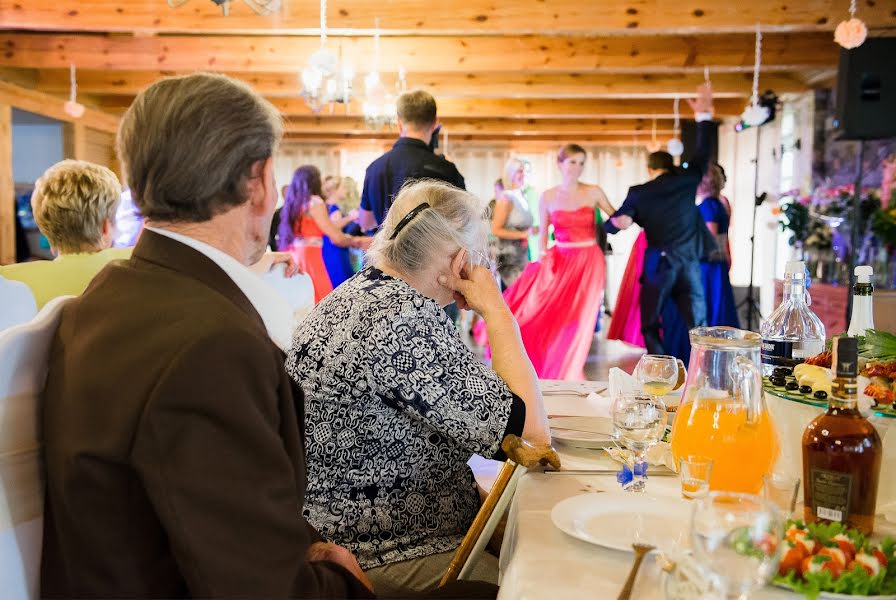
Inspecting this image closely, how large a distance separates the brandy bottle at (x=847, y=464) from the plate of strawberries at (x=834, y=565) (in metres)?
0.07

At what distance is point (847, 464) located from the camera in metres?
0.95

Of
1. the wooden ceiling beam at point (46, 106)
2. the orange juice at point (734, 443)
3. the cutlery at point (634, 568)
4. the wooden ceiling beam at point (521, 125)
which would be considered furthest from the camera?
the wooden ceiling beam at point (521, 125)

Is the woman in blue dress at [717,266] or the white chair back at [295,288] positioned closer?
the white chair back at [295,288]

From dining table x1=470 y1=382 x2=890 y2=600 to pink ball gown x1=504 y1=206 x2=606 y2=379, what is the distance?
12.1ft

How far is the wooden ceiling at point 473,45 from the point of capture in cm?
542

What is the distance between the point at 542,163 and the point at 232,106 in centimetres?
1353

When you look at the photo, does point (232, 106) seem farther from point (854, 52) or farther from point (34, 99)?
point (34, 99)

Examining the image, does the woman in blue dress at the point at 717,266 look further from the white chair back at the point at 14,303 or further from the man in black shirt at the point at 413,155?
the white chair back at the point at 14,303

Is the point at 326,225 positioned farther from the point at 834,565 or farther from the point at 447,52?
the point at 834,565

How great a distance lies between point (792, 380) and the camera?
122 centimetres

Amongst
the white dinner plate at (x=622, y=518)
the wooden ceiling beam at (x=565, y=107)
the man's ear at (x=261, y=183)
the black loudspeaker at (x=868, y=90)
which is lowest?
the white dinner plate at (x=622, y=518)

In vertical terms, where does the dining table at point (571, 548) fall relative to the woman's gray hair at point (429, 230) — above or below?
below

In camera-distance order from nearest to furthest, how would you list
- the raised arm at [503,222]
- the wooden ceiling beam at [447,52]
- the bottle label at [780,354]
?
the bottle label at [780,354]
the wooden ceiling beam at [447,52]
the raised arm at [503,222]

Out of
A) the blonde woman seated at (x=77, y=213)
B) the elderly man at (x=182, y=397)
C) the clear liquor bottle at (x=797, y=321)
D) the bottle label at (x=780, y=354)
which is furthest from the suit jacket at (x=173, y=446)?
the blonde woman seated at (x=77, y=213)
